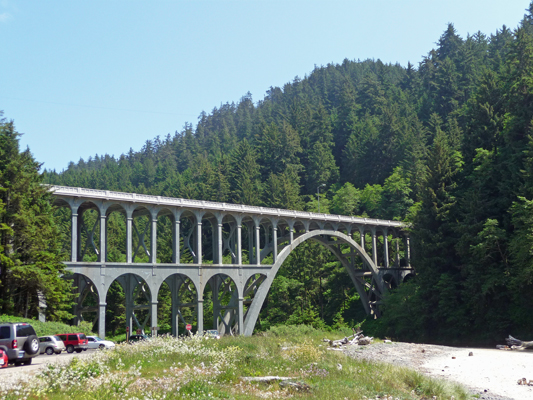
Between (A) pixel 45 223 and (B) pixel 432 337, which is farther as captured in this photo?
(B) pixel 432 337

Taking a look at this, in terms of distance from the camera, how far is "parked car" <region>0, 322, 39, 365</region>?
823 inches

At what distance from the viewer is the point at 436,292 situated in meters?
55.5

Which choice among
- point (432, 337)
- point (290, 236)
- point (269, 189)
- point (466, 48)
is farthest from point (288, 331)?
point (466, 48)

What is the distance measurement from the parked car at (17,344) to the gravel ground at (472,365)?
17091 millimetres

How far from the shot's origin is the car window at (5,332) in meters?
21.3

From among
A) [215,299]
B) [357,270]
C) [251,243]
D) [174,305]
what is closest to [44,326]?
[174,305]

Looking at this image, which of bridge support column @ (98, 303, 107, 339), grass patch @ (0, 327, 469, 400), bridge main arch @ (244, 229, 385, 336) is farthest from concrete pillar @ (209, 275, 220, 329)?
grass patch @ (0, 327, 469, 400)

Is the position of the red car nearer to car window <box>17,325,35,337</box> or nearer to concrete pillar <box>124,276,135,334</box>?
car window <box>17,325,35,337</box>

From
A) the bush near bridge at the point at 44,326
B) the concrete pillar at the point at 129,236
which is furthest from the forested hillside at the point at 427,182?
the bush near bridge at the point at 44,326

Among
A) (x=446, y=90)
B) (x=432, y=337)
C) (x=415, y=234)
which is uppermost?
(x=446, y=90)

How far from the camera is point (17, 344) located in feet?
69.4

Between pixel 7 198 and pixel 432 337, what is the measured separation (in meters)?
42.1

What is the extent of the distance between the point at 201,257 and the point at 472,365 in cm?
2521

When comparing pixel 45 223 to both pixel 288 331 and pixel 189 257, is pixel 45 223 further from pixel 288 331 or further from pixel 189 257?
pixel 189 257
